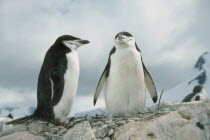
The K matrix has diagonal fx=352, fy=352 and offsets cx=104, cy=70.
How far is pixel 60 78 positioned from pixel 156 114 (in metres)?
1.84

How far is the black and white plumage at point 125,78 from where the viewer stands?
693 cm

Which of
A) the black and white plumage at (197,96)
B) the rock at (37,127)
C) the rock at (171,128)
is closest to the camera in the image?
the rock at (171,128)

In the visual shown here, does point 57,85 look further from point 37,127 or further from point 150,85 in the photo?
point 150,85

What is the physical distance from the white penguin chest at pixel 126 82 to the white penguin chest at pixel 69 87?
0.84 m

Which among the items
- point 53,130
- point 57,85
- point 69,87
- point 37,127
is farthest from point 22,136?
point 69,87

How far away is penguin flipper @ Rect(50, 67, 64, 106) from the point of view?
6.38 meters

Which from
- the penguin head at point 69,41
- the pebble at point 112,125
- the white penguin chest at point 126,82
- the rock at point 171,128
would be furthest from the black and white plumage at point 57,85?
the rock at point 171,128

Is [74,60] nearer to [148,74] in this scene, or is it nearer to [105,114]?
[105,114]

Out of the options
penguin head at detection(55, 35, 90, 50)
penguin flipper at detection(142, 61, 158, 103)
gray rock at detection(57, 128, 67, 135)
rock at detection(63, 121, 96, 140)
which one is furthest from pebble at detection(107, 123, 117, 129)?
penguin flipper at detection(142, 61, 158, 103)

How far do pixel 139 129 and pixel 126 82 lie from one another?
5.28 feet

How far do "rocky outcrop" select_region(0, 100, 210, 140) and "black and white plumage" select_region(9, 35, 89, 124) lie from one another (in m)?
0.36

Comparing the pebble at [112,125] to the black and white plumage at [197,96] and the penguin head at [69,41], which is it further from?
the black and white plumage at [197,96]

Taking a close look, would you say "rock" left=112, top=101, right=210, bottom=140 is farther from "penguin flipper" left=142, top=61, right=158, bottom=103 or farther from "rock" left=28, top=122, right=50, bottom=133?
"penguin flipper" left=142, top=61, right=158, bottom=103

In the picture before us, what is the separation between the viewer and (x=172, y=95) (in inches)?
3479
